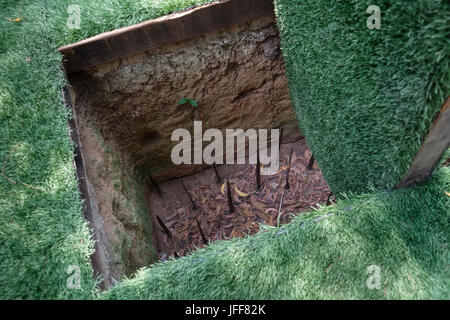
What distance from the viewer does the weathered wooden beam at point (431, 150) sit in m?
1.15

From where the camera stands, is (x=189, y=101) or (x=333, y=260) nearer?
(x=333, y=260)

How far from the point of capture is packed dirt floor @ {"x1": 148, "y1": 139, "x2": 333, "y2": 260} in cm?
283

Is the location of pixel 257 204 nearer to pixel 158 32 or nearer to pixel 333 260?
pixel 333 260

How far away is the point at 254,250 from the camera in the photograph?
1.42 meters

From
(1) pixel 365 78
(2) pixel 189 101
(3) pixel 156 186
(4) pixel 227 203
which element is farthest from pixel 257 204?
(1) pixel 365 78

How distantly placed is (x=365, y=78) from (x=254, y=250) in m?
0.99

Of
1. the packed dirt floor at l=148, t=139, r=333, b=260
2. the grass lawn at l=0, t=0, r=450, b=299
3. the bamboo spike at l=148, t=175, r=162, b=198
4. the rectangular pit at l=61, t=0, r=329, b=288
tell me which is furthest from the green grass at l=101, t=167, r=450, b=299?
the bamboo spike at l=148, t=175, r=162, b=198

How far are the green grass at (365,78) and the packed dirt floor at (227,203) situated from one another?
0.73 meters

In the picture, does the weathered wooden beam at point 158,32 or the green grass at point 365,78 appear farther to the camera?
the weathered wooden beam at point 158,32

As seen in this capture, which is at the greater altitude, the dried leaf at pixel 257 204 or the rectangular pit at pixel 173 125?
the rectangular pit at pixel 173 125

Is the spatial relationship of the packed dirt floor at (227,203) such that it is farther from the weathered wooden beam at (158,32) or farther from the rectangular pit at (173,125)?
the weathered wooden beam at (158,32)

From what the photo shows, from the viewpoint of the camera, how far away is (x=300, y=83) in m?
2.17

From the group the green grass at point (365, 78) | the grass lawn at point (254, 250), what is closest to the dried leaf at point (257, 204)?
the green grass at point (365, 78)

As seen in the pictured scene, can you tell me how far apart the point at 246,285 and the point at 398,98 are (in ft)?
3.50
